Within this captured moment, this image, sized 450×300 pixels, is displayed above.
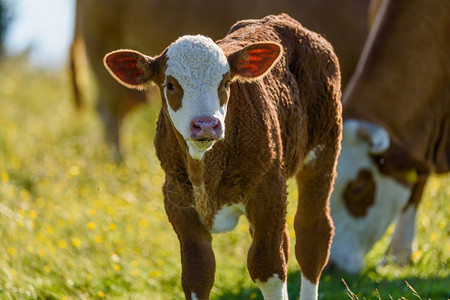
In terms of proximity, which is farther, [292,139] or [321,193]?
[321,193]

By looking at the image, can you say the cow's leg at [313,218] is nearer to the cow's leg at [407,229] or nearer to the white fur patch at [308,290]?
the white fur patch at [308,290]

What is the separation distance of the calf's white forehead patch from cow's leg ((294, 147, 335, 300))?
100 cm

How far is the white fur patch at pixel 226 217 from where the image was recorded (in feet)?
12.5

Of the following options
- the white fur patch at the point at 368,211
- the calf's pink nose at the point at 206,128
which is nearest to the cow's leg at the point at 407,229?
the white fur patch at the point at 368,211

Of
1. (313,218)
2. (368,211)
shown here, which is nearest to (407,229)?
(368,211)

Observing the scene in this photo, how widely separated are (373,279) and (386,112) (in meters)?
1.40

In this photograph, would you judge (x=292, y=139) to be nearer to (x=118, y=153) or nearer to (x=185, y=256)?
(x=185, y=256)

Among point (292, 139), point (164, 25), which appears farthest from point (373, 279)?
point (164, 25)

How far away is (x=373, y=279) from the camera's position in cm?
578

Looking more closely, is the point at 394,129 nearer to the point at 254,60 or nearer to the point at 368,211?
the point at 368,211

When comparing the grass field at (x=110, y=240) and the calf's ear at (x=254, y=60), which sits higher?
the calf's ear at (x=254, y=60)

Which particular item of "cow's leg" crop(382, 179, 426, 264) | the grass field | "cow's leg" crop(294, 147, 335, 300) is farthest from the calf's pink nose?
"cow's leg" crop(382, 179, 426, 264)

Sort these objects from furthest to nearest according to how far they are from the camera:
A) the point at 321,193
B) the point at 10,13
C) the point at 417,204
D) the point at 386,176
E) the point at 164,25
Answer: the point at 10,13, the point at 164,25, the point at 417,204, the point at 386,176, the point at 321,193

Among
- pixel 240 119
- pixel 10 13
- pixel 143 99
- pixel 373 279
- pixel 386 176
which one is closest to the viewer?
pixel 240 119
